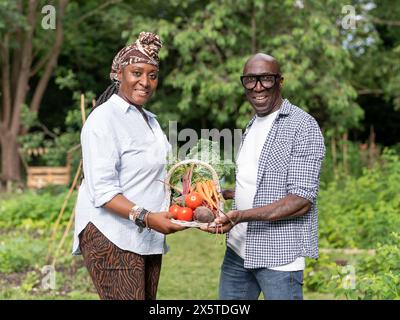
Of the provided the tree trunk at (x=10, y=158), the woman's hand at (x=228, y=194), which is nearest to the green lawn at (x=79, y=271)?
the woman's hand at (x=228, y=194)

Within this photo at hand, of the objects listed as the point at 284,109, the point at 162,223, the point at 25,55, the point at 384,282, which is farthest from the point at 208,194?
the point at 25,55

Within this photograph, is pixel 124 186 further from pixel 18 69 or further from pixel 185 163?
pixel 18 69

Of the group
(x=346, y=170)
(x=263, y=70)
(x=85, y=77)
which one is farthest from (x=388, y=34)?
(x=263, y=70)

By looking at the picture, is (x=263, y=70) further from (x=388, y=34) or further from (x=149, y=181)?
(x=388, y=34)

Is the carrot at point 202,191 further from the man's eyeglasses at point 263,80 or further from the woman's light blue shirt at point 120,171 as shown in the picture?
the man's eyeglasses at point 263,80

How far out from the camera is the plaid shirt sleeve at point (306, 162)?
11.0ft

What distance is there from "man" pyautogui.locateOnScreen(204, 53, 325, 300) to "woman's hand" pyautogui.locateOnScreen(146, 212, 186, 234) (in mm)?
→ 299

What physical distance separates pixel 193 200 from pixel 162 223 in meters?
0.18

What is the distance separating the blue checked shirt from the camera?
3381 millimetres

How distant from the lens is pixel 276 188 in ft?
11.2

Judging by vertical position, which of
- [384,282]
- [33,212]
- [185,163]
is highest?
[185,163]

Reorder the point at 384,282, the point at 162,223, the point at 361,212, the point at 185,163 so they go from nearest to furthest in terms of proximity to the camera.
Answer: the point at 162,223
the point at 185,163
the point at 384,282
the point at 361,212

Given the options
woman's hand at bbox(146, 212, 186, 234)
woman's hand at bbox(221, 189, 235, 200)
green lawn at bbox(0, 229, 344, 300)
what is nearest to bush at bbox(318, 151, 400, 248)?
green lawn at bbox(0, 229, 344, 300)

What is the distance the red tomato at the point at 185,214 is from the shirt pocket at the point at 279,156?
442 millimetres
